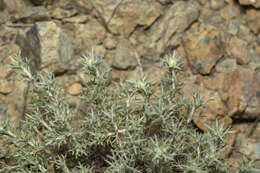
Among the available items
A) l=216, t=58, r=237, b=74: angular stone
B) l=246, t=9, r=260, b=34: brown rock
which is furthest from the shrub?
l=246, t=9, r=260, b=34: brown rock

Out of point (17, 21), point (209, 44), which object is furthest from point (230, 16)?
point (17, 21)

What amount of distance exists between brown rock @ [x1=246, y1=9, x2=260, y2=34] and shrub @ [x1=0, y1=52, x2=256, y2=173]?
1.77 metres

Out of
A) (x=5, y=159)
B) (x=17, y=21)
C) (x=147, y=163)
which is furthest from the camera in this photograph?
(x=17, y=21)

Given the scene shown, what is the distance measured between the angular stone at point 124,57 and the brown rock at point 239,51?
1248 millimetres

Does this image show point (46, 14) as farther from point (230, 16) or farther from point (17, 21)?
point (230, 16)

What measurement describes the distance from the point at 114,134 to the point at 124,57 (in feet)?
4.76

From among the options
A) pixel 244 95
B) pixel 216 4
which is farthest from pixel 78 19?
pixel 244 95

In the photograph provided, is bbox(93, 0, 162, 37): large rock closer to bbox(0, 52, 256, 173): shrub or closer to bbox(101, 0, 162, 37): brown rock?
bbox(101, 0, 162, 37): brown rock

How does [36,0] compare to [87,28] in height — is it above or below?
above

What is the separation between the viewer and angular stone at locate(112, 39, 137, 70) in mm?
3762

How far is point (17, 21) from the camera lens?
3.76 metres

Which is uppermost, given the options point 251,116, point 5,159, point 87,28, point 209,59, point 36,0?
point 36,0

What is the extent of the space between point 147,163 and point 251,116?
5.12 feet

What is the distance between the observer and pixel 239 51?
149 inches
